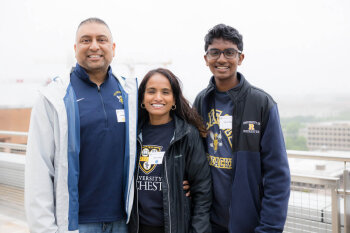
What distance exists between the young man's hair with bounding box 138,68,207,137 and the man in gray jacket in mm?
92

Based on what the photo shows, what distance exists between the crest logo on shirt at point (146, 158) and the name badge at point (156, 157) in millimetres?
17

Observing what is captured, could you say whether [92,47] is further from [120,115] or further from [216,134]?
[216,134]

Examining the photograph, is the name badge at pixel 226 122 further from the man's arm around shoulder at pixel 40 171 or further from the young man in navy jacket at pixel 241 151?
the man's arm around shoulder at pixel 40 171

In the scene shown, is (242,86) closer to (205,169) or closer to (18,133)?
(205,169)

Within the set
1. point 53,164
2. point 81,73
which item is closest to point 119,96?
point 81,73

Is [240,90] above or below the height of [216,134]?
above

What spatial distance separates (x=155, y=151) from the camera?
1.50m

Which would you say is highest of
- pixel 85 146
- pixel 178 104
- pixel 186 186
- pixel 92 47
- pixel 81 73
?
pixel 92 47

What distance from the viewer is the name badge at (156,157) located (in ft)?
4.84

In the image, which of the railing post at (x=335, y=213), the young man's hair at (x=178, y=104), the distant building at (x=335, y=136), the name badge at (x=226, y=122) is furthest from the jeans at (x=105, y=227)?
the distant building at (x=335, y=136)

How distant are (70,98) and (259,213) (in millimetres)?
1098

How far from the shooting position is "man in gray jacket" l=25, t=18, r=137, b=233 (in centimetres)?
133

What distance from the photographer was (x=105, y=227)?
1.47 metres

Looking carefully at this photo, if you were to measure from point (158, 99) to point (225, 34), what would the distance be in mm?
489
